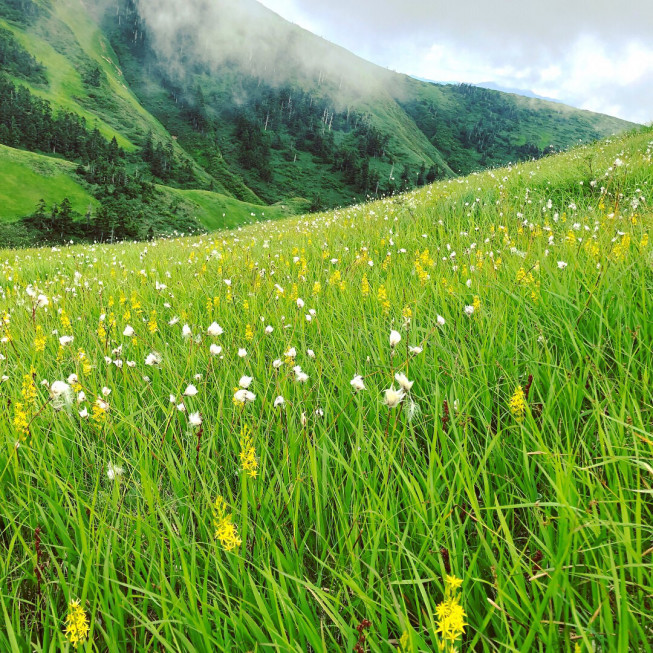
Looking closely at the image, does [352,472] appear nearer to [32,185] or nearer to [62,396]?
[62,396]

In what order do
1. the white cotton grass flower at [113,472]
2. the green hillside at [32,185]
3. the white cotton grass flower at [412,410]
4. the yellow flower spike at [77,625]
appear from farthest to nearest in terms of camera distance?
the green hillside at [32,185] → the white cotton grass flower at [412,410] → the white cotton grass flower at [113,472] → the yellow flower spike at [77,625]

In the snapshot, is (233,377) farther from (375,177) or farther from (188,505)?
(375,177)

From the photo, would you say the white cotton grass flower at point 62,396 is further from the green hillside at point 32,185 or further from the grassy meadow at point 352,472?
the green hillside at point 32,185

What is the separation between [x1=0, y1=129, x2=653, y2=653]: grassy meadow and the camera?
1188 mm

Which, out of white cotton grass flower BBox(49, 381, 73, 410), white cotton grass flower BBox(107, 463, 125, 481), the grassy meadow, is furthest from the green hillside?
white cotton grass flower BBox(107, 463, 125, 481)

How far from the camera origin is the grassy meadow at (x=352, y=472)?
1.19 meters

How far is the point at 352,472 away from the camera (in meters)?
1.63

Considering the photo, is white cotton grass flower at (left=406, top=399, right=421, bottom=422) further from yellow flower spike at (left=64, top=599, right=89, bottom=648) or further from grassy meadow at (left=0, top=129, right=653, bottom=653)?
yellow flower spike at (left=64, top=599, right=89, bottom=648)

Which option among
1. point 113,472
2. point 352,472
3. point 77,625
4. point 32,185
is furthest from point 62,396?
point 32,185

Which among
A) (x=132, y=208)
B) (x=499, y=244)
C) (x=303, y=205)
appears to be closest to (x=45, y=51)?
(x=132, y=208)

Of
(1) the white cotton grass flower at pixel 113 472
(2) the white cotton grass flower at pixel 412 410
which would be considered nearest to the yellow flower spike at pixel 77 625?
(1) the white cotton grass flower at pixel 113 472

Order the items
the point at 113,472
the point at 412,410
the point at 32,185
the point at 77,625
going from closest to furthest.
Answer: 1. the point at 77,625
2. the point at 113,472
3. the point at 412,410
4. the point at 32,185

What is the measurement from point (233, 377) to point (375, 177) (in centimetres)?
19084

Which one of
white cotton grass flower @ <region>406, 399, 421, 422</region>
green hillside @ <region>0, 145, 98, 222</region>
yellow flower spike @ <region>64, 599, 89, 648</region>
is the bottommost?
green hillside @ <region>0, 145, 98, 222</region>
